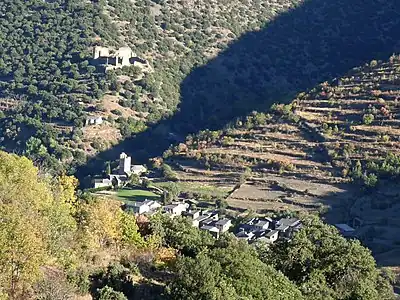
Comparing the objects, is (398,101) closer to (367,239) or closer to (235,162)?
(235,162)

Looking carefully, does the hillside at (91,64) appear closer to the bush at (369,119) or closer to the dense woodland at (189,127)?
the dense woodland at (189,127)

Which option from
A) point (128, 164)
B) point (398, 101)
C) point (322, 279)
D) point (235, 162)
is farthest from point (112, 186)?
point (322, 279)

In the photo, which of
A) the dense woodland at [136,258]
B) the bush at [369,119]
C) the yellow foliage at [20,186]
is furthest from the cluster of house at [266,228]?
the yellow foliage at [20,186]

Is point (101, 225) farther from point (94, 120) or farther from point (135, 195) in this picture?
point (94, 120)

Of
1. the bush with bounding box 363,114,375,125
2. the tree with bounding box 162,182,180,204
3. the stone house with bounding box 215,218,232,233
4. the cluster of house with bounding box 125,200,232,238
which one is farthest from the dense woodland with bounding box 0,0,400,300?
the cluster of house with bounding box 125,200,232,238

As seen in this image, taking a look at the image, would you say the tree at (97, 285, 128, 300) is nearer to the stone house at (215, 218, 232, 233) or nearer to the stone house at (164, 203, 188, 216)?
the stone house at (215, 218, 232, 233)

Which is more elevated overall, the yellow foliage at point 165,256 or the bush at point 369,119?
the bush at point 369,119
